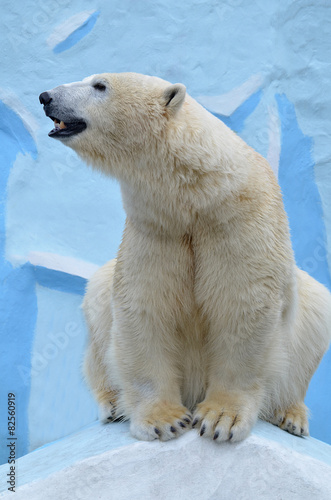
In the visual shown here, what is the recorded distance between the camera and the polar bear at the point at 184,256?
186cm

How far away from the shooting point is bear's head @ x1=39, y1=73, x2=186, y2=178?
1897 mm

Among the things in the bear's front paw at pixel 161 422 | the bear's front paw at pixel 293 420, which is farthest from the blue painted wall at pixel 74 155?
the bear's front paw at pixel 161 422

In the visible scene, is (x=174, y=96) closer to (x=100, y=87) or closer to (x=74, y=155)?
(x=100, y=87)

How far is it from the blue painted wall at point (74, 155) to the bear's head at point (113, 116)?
2642mm

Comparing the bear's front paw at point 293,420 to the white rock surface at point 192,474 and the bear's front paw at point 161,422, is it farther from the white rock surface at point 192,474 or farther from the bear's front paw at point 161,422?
the bear's front paw at point 161,422

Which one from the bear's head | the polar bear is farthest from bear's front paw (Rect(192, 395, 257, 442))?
the bear's head

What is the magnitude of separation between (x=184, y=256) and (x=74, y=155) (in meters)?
3.05

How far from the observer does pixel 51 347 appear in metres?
4.50

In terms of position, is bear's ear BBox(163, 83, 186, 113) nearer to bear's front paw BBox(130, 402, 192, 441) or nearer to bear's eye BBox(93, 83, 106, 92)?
bear's eye BBox(93, 83, 106, 92)

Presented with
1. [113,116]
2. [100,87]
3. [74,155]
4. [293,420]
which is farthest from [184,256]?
[74,155]

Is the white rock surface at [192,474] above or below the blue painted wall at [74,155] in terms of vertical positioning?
below

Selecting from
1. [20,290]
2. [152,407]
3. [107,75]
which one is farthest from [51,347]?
[107,75]

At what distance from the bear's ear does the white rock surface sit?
1.05 metres

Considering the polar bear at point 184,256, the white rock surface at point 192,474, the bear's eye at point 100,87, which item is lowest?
the white rock surface at point 192,474
